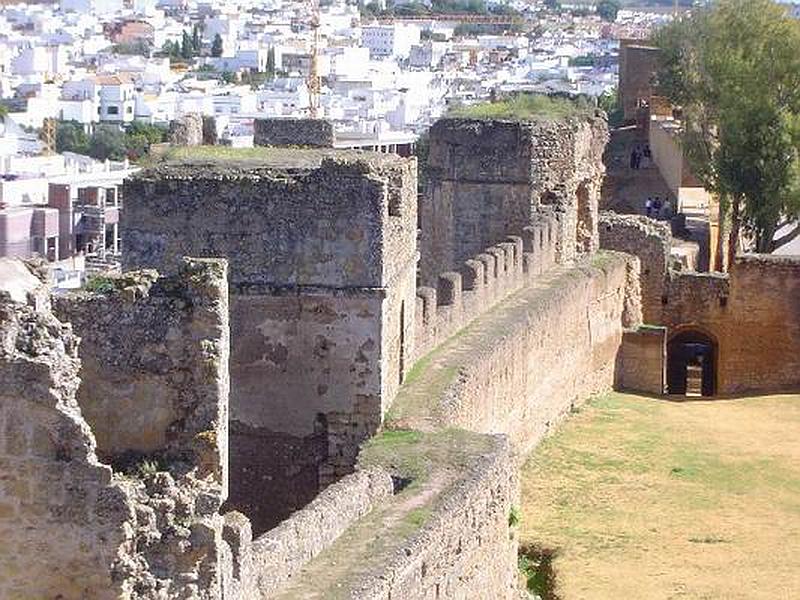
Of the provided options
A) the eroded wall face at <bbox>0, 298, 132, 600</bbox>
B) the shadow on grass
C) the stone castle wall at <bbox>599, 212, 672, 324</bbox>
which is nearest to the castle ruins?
the eroded wall face at <bbox>0, 298, 132, 600</bbox>

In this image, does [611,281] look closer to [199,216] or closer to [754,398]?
[754,398]

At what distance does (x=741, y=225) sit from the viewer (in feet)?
114

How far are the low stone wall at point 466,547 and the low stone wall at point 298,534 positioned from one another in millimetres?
452

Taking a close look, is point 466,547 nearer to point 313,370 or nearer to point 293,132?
point 313,370

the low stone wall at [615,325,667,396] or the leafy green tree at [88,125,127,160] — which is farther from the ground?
the low stone wall at [615,325,667,396]

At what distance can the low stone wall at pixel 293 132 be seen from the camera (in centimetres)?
1947

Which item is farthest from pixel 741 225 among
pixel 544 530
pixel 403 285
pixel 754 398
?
pixel 403 285

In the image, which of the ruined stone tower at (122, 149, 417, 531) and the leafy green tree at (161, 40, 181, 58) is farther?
the leafy green tree at (161, 40, 181, 58)

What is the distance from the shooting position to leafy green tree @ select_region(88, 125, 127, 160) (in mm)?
80125

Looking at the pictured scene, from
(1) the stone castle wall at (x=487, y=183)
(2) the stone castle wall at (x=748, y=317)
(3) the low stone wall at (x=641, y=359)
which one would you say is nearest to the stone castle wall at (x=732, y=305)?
(2) the stone castle wall at (x=748, y=317)

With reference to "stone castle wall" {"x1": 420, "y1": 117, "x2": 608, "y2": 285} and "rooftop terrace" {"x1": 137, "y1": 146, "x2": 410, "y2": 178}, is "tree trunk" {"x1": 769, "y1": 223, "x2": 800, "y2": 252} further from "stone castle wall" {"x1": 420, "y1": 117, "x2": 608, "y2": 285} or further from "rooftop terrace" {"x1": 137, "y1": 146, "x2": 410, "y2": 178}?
"rooftop terrace" {"x1": 137, "y1": 146, "x2": 410, "y2": 178}

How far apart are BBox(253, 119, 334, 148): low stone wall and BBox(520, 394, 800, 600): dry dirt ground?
4512mm

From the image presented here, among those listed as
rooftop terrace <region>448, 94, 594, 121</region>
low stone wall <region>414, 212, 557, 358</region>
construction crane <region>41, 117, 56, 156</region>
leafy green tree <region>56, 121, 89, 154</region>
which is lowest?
leafy green tree <region>56, 121, 89, 154</region>

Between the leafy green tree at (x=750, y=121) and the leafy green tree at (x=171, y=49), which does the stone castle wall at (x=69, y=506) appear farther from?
the leafy green tree at (x=171, y=49)
